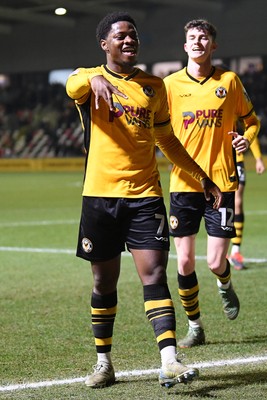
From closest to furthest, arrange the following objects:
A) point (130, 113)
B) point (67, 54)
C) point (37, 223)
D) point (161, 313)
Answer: point (161, 313) < point (130, 113) < point (37, 223) < point (67, 54)

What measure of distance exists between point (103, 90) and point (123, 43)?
40 cm

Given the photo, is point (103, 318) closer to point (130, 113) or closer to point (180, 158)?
point (180, 158)

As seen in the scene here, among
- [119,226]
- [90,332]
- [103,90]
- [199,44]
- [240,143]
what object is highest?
[199,44]

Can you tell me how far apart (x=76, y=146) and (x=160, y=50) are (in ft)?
18.2

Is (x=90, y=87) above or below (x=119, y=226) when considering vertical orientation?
above

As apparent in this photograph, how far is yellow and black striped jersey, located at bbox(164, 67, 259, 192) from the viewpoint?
766cm

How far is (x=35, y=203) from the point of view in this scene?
21797mm

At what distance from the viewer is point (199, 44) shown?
7.52m

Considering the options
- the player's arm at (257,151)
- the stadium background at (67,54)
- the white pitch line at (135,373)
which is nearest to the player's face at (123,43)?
the white pitch line at (135,373)

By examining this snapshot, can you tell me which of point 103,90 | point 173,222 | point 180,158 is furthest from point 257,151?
point 103,90

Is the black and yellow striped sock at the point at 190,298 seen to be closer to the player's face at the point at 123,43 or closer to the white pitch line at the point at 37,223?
the player's face at the point at 123,43

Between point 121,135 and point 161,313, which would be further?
point 121,135

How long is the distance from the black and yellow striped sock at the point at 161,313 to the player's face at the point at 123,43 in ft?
4.44

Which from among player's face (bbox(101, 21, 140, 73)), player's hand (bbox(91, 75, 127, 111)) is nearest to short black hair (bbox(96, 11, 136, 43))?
player's face (bbox(101, 21, 140, 73))
